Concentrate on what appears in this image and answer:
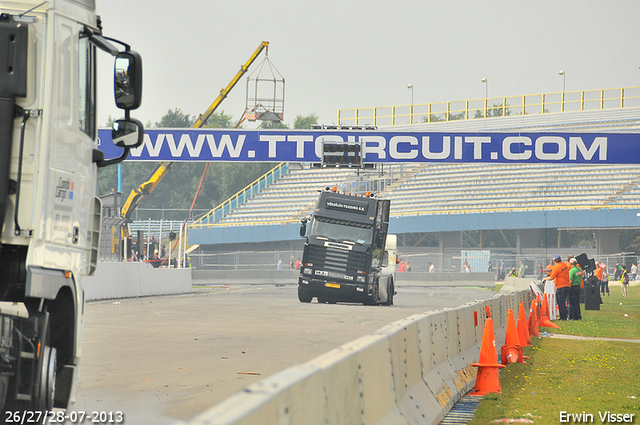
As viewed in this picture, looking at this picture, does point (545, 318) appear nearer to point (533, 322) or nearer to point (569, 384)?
point (533, 322)

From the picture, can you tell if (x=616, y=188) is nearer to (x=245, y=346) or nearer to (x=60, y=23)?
(x=245, y=346)

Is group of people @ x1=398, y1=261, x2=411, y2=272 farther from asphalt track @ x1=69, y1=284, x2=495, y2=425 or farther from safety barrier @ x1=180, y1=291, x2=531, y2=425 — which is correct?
safety barrier @ x1=180, y1=291, x2=531, y2=425

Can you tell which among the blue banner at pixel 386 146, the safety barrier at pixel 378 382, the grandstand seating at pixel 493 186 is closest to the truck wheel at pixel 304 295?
the blue banner at pixel 386 146

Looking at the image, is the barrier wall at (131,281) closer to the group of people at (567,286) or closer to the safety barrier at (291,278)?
the group of people at (567,286)

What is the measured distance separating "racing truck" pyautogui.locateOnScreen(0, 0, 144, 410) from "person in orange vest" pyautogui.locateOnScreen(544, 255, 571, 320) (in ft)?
58.5

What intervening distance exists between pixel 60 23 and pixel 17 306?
6.61ft

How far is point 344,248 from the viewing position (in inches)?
1073

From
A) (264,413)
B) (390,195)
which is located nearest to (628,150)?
(264,413)

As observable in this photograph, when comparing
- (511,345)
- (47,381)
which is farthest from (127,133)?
(511,345)

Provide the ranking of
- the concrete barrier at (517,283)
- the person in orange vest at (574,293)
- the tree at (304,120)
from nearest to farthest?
the person in orange vest at (574,293) < the concrete barrier at (517,283) < the tree at (304,120)

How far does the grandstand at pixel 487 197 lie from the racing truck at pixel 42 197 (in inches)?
1785

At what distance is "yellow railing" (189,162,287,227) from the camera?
231 feet

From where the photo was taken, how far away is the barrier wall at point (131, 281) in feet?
84.8

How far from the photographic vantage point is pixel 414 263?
6000 cm
